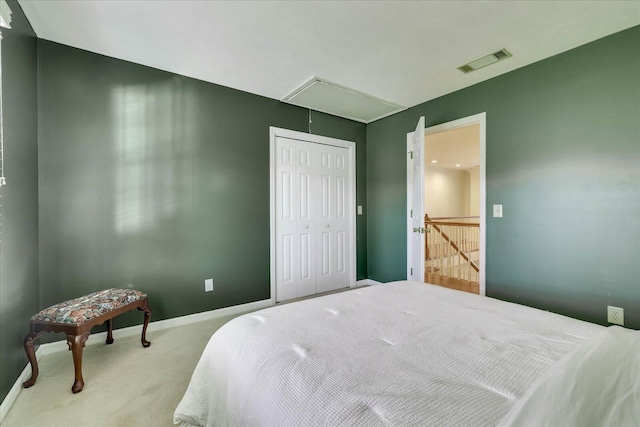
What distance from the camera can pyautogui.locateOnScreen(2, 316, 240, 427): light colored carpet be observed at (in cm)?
145

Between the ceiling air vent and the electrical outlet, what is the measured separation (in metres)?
2.18

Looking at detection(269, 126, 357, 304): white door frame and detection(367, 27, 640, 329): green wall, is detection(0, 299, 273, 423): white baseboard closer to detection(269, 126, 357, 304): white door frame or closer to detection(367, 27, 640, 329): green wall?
detection(269, 126, 357, 304): white door frame

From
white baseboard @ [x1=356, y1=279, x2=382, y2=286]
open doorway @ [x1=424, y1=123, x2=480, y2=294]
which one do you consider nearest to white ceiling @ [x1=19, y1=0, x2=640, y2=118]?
open doorway @ [x1=424, y1=123, x2=480, y2=294]

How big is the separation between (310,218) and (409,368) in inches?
107

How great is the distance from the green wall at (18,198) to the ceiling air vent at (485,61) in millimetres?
3358

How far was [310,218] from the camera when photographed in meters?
3.54

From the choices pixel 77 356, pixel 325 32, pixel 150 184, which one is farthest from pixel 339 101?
pixel 77 356

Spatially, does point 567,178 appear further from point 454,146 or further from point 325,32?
point 454,146

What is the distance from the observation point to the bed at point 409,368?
0.66m

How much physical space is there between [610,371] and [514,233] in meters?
2.11

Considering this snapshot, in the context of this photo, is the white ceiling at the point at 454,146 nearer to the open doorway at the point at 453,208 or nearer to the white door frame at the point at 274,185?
the open doorway at the point at 453,208

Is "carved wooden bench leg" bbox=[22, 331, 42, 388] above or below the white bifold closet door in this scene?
below

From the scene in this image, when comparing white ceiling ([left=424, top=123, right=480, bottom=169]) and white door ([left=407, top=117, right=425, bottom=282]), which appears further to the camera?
white ceiling ([left=424, top=123, right=480, bottom=169])

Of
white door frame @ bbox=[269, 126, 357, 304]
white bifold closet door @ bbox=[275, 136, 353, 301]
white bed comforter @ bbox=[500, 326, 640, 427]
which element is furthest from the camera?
white bifold closet door @ bbox=[275, 136, 353, 301]
